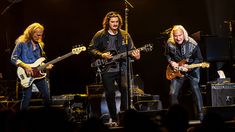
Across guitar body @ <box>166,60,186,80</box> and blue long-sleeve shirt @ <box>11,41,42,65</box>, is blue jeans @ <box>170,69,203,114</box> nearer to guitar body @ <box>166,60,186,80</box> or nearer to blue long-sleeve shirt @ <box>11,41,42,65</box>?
guitar body @ <box>166,60,186,80</box>

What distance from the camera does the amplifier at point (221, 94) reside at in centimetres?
1097

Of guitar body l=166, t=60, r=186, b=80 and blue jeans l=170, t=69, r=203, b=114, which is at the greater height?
guitar body l=166, t=60, r=186, b=80

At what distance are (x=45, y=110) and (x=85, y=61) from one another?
30.1 feet

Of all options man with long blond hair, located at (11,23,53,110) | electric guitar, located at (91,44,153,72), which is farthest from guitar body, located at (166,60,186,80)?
man with long blond hair, located at (11,23,53,110)

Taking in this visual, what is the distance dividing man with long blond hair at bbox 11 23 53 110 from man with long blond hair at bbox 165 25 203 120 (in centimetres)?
282

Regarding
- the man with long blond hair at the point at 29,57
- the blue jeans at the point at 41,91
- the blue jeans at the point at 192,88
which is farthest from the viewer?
the blue jeans at the point at 192,88

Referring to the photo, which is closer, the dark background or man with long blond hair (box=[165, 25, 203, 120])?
man with long blond hair (box=[165, 25, 203, 120])

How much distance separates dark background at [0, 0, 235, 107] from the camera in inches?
531

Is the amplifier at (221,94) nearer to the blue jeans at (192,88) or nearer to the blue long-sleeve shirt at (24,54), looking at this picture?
the blue jeans at (192,88)

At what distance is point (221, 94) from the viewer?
1098 centimetres

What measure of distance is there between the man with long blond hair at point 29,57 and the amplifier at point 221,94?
4.05 m

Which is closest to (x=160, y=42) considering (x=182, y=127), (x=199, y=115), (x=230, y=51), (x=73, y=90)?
(x=230, y=51)

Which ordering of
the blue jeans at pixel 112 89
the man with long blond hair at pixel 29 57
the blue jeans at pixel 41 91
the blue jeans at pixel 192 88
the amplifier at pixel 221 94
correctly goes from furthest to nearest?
the amplifier at pixel 221 94 → the blue jeans at pixel 192 88 → the man with long blond hair at pixel 29 57 → the blue jeans at pixel 41 91 → the blue jeans at pixel 112 89

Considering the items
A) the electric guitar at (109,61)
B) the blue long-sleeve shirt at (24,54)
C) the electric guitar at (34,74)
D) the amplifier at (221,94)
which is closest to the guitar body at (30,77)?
the electric guitar at (34,74)
